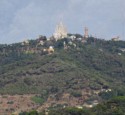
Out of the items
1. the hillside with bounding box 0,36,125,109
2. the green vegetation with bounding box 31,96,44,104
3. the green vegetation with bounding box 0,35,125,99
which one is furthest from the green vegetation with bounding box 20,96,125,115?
the green vegetation with bounding box 31,96,44,104

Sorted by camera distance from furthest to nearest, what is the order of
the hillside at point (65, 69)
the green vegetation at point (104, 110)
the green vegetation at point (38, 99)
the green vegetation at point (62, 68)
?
the green vegetation at point (62, 68) → the hillside at point (65, 69) → the green vegetation at point (38, 99) → the green vegetation at point (104, 110)

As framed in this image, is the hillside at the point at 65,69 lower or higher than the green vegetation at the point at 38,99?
higher

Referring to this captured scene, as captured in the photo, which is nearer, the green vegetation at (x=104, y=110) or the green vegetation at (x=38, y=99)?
the green vegetation at (x=104, y=110)

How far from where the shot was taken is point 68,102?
13788 centimetres

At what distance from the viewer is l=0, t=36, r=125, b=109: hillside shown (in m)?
143

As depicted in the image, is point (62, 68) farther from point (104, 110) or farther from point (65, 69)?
point (104, 110)

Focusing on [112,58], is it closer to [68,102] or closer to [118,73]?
Result: [118,73]

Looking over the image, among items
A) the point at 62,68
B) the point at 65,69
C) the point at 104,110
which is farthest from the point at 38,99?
the point at 104,110

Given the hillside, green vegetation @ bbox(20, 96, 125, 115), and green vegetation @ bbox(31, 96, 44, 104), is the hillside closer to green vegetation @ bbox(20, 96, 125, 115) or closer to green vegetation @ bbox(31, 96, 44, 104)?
green vegetation @ bbox(31, 96, 44, 104)

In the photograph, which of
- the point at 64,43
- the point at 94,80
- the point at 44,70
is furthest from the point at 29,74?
the point at 64,43

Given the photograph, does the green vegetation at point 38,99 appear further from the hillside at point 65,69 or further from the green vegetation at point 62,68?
the green vegetation at point 62,68

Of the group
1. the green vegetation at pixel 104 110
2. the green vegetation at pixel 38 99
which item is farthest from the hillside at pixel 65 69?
the green vegetation at pixel 104 110

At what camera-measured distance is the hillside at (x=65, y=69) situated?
14312cm

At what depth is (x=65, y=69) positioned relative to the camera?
154 metres
